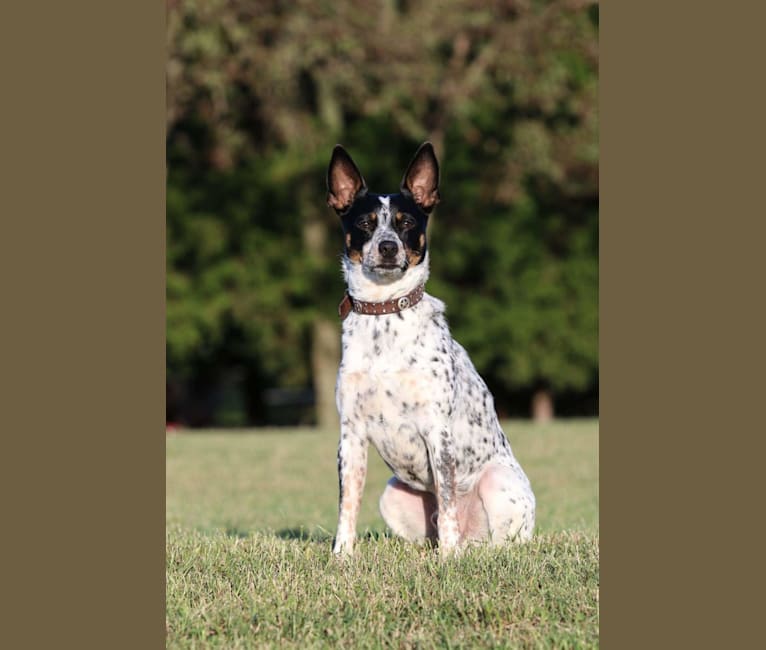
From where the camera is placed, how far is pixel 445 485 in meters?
6.66

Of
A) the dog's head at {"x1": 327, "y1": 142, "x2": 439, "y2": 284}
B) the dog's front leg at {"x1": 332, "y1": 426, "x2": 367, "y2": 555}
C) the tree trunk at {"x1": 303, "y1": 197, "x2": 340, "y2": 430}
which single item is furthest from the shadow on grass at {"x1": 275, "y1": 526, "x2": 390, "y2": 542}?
the tree trunk at {"x1": 303, "y1": 197, "x2": 340, "y2": 430}

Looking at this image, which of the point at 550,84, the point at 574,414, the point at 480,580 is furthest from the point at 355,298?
the point at 574,414

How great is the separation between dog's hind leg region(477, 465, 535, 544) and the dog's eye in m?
1.76

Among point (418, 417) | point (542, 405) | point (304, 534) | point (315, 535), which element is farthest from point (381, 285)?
point (542, 405)

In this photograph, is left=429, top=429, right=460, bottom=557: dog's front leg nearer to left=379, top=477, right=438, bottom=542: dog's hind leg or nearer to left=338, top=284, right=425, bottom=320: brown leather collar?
left=379, top=477, right=438, bottom=542: dog's hind leg

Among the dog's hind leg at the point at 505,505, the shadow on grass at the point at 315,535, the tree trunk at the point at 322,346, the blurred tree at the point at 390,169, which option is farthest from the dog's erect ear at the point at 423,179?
the tree trunk at the point at 322,346

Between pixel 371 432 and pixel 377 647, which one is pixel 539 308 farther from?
pixel 377 647

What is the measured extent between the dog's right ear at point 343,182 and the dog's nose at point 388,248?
1.47 ft

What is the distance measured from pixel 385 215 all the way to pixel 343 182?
0.41 m

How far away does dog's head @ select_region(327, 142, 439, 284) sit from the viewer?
6.60 meters

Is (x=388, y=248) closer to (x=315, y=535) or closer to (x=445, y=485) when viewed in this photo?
(x=445, y=485)

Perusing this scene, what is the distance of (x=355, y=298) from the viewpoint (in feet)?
22.4

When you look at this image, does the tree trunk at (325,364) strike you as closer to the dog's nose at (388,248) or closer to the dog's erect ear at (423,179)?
the dog's erect ear at (423,179)

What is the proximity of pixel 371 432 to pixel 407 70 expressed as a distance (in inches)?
548
